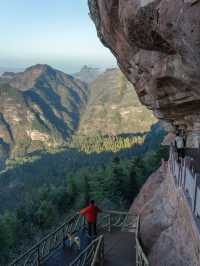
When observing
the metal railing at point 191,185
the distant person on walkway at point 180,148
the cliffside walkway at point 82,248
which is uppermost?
the distant person on walkway at point 180,148

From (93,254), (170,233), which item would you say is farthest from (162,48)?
(93,254)

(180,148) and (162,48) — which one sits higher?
(162,48)

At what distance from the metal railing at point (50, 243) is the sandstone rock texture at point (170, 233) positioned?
2640 millimetres

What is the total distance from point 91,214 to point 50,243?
6.46ft

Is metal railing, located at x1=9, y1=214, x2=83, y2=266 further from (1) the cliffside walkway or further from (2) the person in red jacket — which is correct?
(2) the person in red jacket

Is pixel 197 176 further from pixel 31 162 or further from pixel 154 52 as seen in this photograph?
pixel 31 162

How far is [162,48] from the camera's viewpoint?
38.9ft

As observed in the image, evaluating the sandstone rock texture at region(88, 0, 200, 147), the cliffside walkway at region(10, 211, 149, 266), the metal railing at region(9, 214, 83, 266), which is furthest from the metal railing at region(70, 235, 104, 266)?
the sandstone rock texture at region(88, 0, 200, 147)

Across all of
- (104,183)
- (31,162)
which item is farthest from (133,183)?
(31,162)

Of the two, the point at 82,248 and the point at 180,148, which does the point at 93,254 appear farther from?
the point at 180,148

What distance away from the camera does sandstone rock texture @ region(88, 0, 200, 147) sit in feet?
28.8

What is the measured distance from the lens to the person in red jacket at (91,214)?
14930mm

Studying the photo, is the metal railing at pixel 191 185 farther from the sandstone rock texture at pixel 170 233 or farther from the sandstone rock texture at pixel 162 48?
the sandstone rock texture at pixel 162 48

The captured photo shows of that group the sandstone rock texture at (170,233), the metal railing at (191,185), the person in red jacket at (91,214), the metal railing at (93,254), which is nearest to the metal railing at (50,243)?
the person in red jacket at (91,214)
